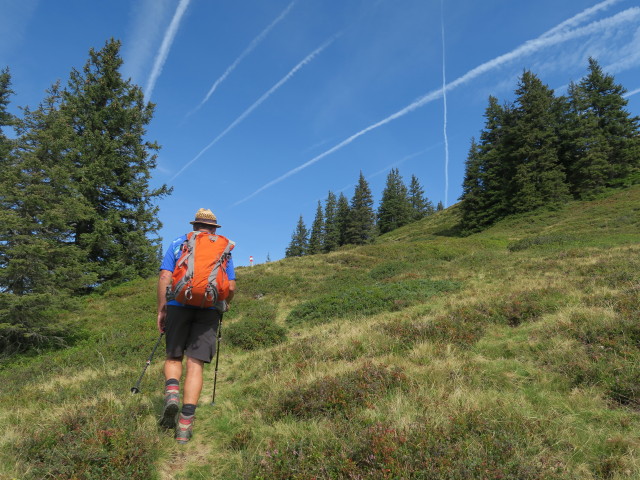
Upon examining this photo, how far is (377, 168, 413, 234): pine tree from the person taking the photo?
69938 mm

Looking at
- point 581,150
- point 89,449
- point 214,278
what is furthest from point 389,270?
point 581,150

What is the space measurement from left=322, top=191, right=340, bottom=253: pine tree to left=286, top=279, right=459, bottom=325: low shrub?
53.0m

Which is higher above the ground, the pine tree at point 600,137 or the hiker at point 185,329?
the pine tree at point 600,137

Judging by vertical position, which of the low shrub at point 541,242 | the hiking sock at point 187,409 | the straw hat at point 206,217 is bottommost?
the hiking sock at point 187,409

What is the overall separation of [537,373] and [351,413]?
2.92m

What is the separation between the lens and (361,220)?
6012 centimetres

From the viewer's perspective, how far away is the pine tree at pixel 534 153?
3434cm

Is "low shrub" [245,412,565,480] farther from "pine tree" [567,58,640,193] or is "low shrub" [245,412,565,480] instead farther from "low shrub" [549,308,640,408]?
"pine tree" [567,58,640,193]

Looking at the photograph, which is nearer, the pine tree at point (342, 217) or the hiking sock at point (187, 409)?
the hiking sock at point (187, 409)

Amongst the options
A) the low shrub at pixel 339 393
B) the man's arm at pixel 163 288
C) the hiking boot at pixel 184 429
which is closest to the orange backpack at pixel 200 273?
the man's arm at pixel 163 288

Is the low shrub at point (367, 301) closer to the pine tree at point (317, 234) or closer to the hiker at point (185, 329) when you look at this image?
the hiker at point (185, 329)

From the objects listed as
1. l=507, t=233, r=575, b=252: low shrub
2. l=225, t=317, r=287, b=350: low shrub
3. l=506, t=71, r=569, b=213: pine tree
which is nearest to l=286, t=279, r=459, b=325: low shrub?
l=225, t=317, r=287, b=350: low shrub

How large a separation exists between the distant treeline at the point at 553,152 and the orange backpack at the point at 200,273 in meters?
38.1

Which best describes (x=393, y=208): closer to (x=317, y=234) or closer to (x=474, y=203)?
(x=317, y=234)
